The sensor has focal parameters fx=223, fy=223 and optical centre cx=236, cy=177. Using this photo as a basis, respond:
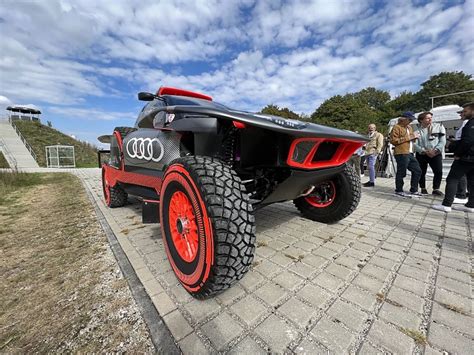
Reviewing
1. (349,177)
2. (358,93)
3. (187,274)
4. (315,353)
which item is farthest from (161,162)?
(358,93)

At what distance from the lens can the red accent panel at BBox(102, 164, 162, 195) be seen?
2.40m

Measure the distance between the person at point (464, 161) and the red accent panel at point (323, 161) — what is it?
2724 mm

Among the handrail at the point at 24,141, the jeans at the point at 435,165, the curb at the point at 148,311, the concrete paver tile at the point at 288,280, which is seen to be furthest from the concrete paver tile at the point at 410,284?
the handrail at the point at 24,141

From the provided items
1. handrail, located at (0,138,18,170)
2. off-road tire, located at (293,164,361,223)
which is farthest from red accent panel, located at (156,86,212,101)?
handrail, located at (0,138,18,170)

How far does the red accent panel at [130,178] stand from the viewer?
2401mm

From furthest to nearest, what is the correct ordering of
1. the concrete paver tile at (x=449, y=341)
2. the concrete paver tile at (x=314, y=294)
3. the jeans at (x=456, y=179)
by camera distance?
the jeans at (x=456, y=179) < the concrete paver tile at (x=314, y=294) < the concrete paver tile at (x=449, y=341)

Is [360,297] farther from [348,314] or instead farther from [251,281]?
[251,281]

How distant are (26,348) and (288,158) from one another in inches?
74.3

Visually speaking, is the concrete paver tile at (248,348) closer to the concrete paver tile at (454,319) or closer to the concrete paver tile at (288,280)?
the concrete paver tile at (288,280)

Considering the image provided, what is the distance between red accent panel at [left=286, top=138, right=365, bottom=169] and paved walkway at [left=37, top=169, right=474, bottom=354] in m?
0.88

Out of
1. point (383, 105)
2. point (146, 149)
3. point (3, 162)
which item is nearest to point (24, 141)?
point (3, 162)

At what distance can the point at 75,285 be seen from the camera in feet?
5.76

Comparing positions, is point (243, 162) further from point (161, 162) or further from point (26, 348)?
point (26, 348)

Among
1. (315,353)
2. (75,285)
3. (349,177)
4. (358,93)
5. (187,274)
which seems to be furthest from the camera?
(358,93)
